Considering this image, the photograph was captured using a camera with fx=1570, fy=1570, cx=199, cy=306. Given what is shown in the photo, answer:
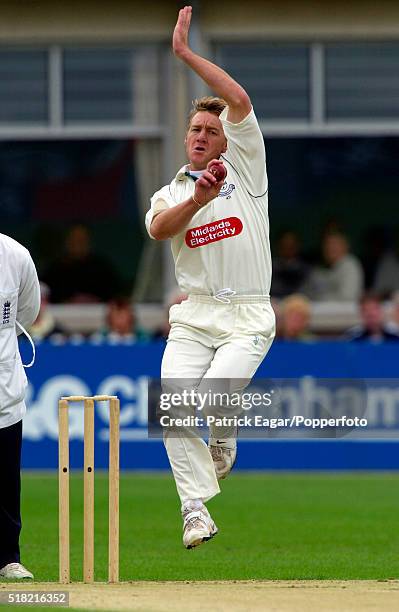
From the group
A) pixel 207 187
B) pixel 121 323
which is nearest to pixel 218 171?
pixel 207 187

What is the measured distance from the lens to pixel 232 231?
26.0ft

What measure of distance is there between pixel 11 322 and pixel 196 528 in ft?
4.90

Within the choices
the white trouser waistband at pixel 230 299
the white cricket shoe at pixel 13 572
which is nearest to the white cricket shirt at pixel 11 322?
the white cricket shoe at pixel 13 572

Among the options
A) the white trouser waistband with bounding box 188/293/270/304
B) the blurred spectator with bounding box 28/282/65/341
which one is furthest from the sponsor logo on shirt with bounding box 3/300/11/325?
the blurred spectator with bounding box 28/282/65/341

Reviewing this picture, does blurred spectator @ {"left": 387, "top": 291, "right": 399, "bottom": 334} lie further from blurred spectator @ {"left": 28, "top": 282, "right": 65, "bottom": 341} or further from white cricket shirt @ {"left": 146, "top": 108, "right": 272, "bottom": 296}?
white cricket shirt @ {"left": 146, "top": 108, "right": 272, "bottom": 296}

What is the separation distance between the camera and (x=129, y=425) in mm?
14516

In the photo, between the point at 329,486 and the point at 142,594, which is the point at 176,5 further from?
the point at 142,594

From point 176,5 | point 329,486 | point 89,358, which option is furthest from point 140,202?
point 329,486

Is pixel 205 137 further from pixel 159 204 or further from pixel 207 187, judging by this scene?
pixel 207 187

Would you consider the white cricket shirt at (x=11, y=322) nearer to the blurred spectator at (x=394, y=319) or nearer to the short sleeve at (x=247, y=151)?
the short sleeve at (x=247, y=151)

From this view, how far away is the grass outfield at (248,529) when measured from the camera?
9.37 metres

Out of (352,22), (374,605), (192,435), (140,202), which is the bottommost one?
(374,605)

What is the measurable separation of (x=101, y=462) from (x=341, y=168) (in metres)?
6.03

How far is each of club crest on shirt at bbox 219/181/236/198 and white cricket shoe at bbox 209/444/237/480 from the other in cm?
135
